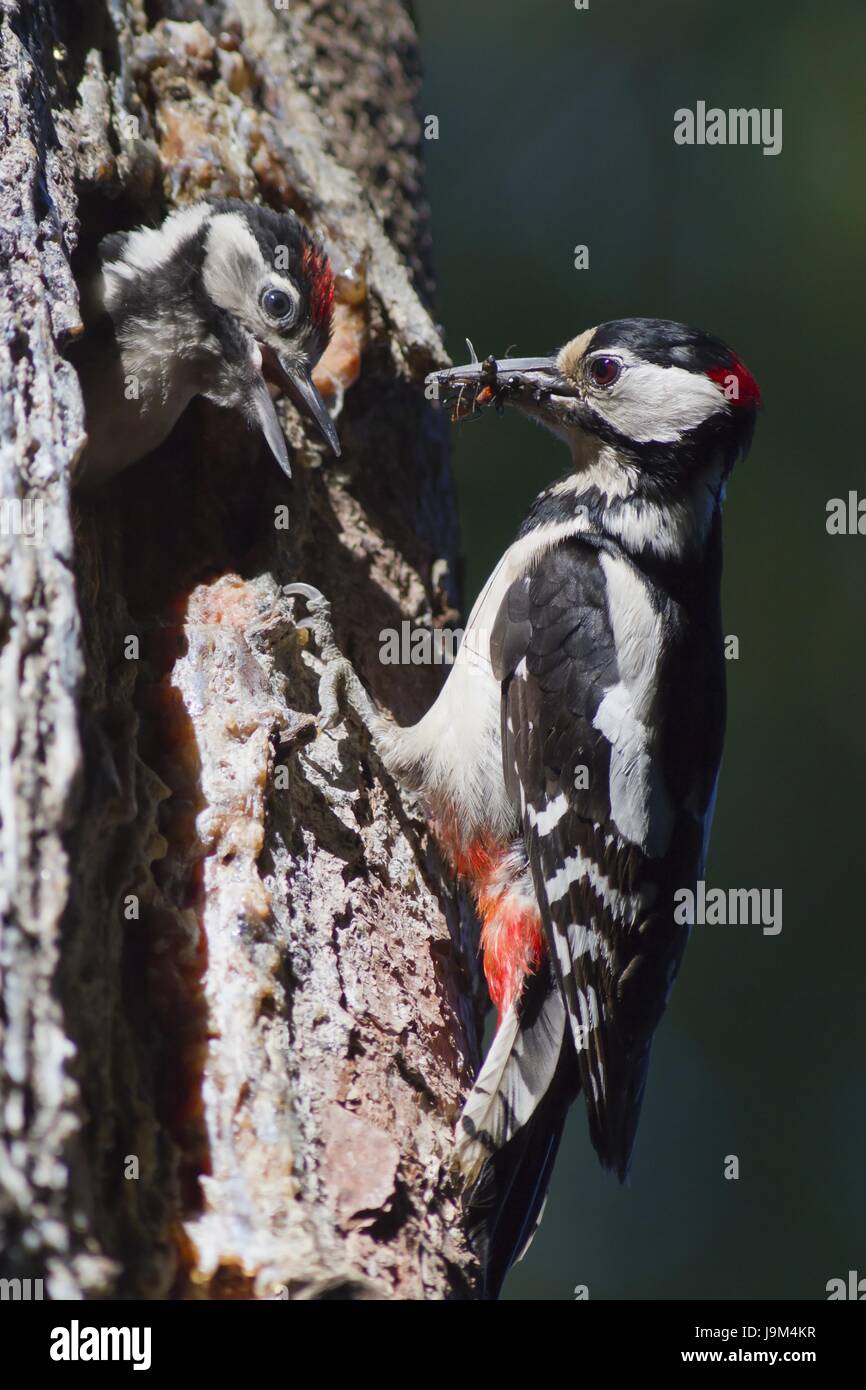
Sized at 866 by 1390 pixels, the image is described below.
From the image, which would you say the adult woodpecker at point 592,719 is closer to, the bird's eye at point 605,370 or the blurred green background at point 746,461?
the bird's eye at point 605,370

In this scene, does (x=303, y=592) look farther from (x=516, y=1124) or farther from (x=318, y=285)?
(x=516, y=1124)

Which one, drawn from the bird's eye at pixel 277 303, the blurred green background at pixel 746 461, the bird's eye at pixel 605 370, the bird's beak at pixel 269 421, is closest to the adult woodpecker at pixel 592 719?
the bird's eye at pixel 605 370

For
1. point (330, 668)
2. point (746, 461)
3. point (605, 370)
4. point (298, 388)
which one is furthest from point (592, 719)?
point (746, 461)

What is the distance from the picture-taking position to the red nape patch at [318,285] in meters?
2.73

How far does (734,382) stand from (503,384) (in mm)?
503

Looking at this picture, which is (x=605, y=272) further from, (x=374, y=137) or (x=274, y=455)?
(x=274, y=455)

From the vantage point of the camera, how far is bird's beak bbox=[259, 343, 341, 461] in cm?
264

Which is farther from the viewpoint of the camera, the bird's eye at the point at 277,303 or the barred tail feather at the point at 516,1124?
the bird's eye at the point at 277,303

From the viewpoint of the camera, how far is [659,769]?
2.67 m

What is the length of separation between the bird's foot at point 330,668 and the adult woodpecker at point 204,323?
1.00 feet

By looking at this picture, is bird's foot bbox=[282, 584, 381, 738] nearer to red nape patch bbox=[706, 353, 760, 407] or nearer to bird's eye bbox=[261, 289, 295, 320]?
bird's eye bbox=[261, 289, 295, 320]

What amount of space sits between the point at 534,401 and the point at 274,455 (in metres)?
0.69

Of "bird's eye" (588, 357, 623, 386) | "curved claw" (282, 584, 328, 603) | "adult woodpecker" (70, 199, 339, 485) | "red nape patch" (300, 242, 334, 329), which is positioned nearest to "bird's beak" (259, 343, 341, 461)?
"adult woodpecker" (70, 199, 339, 485)

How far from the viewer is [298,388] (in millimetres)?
2697
